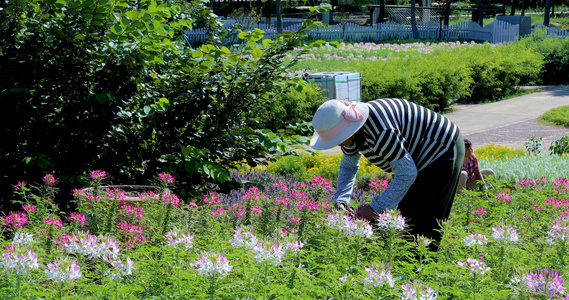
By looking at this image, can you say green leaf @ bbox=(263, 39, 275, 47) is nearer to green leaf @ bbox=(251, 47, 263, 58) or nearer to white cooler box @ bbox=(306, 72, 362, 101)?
green leaf @ bbox=(251, 47, 263, 58)

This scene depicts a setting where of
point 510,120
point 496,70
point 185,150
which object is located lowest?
point 510,120

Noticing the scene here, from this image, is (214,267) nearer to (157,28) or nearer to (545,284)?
(545,284)

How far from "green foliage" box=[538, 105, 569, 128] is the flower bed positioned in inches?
337

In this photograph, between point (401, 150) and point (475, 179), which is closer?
point (401, 150)

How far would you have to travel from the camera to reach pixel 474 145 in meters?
9.83

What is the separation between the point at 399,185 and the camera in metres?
3.29

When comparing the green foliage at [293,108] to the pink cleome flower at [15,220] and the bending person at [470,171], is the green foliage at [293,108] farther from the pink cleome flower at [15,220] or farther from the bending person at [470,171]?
the pink cleome flower at [15,220]

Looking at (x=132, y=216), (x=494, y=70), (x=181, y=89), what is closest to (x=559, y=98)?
(x=494, y=70)

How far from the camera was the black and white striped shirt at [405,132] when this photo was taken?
3.36m

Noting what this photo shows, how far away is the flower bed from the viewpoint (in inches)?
87.0

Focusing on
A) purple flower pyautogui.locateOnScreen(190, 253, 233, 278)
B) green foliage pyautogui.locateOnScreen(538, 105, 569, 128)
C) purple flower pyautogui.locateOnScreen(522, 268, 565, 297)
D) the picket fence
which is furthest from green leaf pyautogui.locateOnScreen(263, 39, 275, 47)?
the picket fence

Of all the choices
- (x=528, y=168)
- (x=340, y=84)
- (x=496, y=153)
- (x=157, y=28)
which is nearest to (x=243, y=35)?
(x=157, y=28)

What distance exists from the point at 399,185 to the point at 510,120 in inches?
397

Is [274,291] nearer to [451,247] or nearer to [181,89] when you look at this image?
[451,247]
